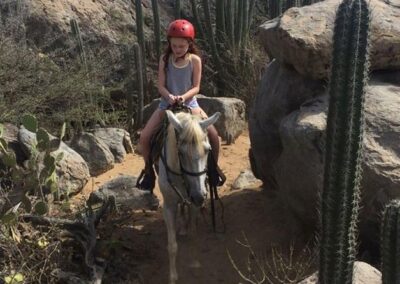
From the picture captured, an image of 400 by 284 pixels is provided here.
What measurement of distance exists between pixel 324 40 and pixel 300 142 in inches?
42.9

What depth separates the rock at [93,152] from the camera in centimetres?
838

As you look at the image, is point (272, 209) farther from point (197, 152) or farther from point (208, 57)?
point (208, 57)

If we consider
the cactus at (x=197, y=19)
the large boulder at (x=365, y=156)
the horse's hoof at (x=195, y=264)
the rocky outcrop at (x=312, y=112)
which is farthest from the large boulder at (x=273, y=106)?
the cactus at (x=197, y=19)

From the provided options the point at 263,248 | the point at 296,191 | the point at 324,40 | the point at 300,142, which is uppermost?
the point at 324,40

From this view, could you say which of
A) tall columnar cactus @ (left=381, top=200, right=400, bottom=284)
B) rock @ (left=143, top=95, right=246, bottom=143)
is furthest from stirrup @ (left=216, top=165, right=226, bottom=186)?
rock @ (left=143, top=95, right=246, bottom=143)

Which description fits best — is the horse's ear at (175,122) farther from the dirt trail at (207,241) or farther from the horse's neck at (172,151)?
the dirt trail at (207,241)

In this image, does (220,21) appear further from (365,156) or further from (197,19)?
(365,156)

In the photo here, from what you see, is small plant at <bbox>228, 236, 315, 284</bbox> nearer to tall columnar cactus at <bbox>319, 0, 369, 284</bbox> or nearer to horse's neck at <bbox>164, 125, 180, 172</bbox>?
horse's neck at <bbox>164, 125, 180, 172</bbox>

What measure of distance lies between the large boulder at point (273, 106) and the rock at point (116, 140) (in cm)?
278

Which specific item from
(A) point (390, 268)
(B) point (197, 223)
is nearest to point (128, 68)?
(B) point (197, 223)

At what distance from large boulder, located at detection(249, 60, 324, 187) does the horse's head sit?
4.88 feet

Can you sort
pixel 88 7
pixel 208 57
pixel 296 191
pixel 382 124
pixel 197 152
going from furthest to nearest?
pixel 88 7 → pixel 208 57 → pixel 296 191 → pixel 382 124 → pixel 197 152

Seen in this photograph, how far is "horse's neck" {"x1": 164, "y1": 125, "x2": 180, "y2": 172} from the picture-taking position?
16.8ft

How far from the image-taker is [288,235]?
595 centimetres
